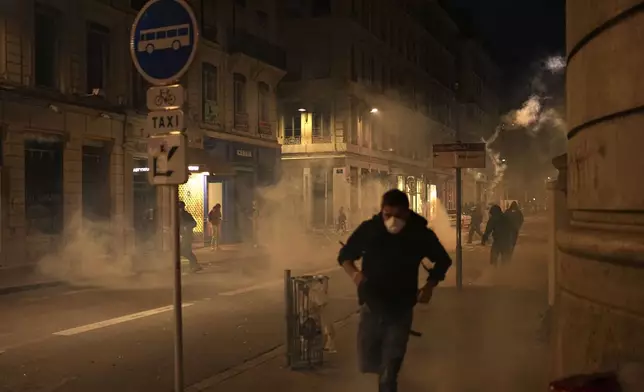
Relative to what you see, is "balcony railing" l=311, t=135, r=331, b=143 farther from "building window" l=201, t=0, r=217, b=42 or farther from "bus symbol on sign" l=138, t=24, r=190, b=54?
"bus symbol on sign" l=138, t=24, r=190, b=54

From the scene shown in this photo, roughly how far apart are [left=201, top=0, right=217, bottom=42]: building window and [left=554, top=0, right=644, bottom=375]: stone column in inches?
896

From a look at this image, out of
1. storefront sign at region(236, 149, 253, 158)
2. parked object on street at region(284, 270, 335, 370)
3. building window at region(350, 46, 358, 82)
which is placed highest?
building window at region(350, 46, 358, 82)

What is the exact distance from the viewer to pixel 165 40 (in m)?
5.78

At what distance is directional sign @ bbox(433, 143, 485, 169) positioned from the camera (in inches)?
505

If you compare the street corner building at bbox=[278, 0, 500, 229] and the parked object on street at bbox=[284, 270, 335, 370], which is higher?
the street corner building at bbox=[278, 0, 500, 229]

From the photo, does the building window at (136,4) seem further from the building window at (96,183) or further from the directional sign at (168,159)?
the directional sign at (168,159)

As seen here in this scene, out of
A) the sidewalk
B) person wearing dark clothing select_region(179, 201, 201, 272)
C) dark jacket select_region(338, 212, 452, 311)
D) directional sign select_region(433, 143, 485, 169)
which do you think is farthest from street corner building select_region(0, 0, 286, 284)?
dark jacket select_region(338, 212, 452, 311)

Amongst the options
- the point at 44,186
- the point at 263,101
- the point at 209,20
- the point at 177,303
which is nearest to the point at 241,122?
the point at 263,101

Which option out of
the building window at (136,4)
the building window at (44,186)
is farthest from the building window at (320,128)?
the building window at (44,186)

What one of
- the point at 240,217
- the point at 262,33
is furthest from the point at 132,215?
the point at 262,33

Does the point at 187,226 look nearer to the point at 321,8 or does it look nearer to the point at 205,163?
the point at 205,163

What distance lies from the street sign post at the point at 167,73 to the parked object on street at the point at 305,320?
2.01 metres

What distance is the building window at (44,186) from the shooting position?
63.4ft

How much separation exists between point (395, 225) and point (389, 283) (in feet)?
1.35
